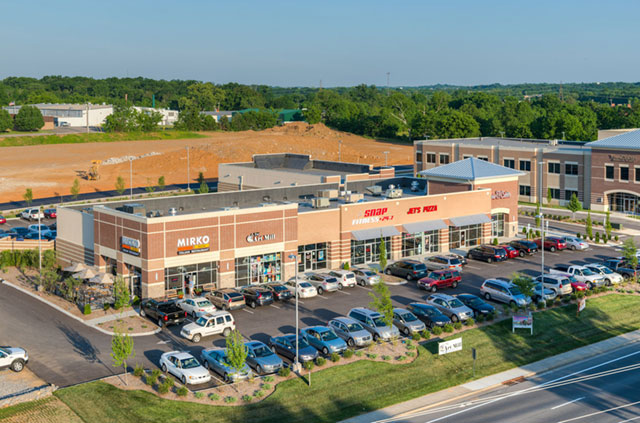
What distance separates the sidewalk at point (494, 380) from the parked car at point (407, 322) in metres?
6.58

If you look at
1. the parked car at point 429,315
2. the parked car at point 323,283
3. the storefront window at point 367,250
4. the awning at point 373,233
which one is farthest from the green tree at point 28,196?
the parked car at point 429,315

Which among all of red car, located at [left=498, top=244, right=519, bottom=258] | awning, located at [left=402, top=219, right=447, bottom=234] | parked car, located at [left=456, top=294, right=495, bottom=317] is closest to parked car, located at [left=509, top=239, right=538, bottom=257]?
red car, located at [left=498, top=244, right=519, bottom=258]

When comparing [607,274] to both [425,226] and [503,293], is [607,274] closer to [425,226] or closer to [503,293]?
[503,293]

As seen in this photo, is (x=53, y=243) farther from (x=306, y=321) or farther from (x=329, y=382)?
(x=329, y=382)

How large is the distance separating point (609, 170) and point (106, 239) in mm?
66360

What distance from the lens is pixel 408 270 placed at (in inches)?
2343

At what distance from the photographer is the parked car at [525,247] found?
6838 cm

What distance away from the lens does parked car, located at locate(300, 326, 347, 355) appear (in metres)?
41.4

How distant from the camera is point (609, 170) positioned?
92.6 m

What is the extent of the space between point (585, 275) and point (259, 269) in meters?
26.8

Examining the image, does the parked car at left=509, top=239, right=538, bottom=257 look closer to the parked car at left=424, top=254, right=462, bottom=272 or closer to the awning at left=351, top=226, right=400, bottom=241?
the parked car at left=424, top=254, right=462, bottom=272

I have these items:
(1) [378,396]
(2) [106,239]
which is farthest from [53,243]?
(1) [378,396]

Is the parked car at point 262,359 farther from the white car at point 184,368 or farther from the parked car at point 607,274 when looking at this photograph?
the parked car at point 607,274

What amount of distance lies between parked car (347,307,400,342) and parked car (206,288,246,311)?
27.8ft
